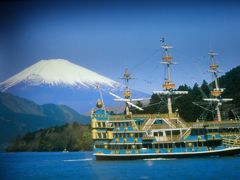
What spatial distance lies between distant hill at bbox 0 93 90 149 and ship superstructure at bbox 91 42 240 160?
116 ft

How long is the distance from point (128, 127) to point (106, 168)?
11.4 feet

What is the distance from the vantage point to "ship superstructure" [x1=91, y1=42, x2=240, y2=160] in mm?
21266

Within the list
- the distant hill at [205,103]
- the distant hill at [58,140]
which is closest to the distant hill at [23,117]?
the distant hill at [58,140]

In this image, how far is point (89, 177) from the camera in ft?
55.6

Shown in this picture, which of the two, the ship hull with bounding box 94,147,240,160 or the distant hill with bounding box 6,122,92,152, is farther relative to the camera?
the distant hill with bounding box 6,122,92,152

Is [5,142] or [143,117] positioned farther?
[5,142]

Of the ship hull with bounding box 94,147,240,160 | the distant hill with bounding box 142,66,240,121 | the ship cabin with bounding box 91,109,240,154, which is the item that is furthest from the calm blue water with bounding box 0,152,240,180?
the distant hill with bounding box 142,66,240,121

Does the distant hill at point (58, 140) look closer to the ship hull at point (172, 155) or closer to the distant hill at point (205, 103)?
the distant hill at point (205, 103)

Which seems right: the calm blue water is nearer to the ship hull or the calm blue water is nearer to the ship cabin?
the ship hull

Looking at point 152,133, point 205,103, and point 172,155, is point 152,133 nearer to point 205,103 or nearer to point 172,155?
point 172,155

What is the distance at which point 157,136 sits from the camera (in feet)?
73.1

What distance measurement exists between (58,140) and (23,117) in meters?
26.0

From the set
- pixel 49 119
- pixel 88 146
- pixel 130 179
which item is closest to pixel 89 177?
pixel 130 179

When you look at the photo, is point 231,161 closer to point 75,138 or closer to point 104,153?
point 104,153
